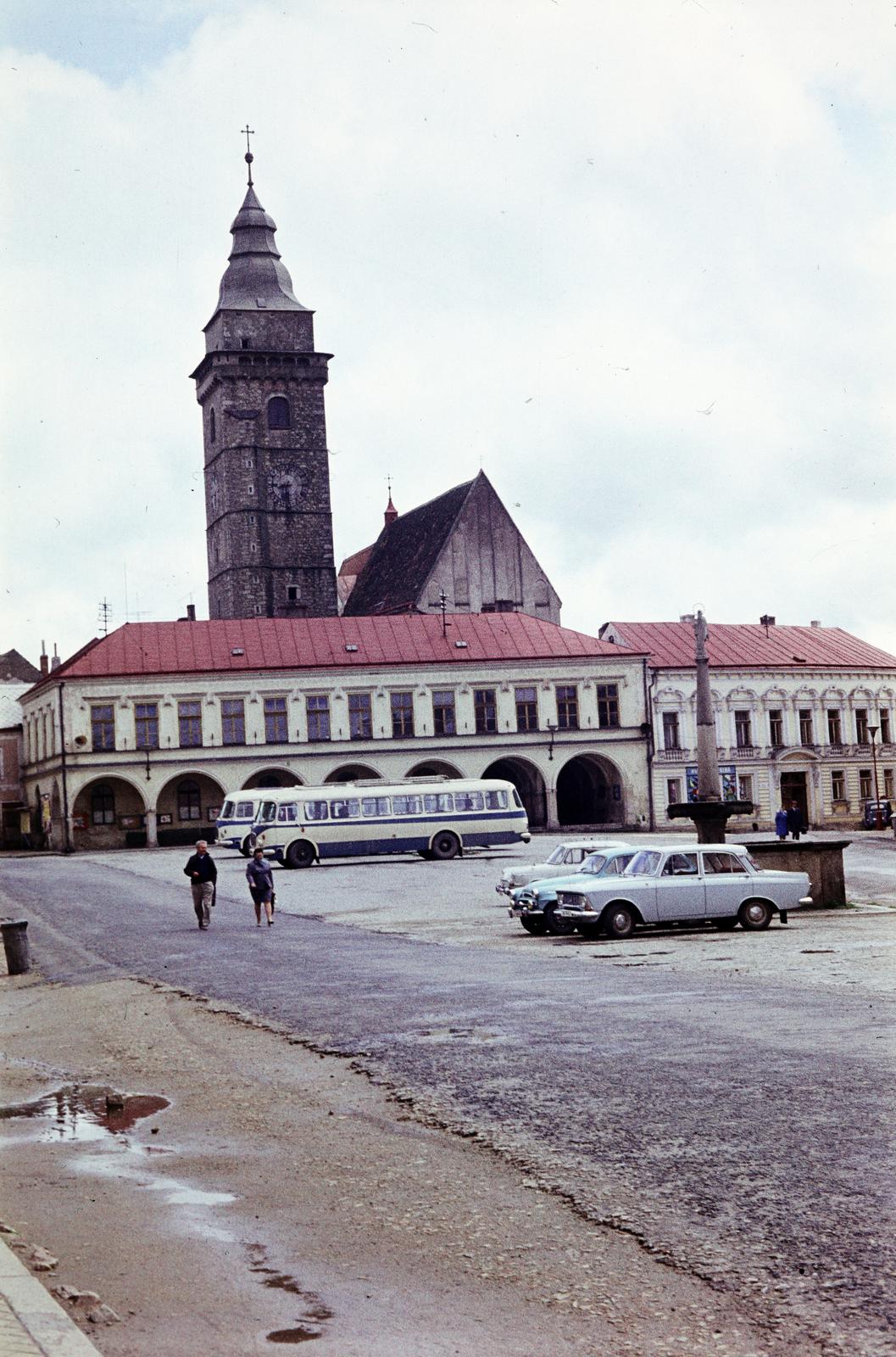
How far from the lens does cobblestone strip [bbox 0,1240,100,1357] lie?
5.50 m

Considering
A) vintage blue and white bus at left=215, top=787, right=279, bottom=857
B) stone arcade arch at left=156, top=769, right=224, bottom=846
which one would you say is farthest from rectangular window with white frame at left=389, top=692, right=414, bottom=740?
vintage blue and white bus at left=215, top=787, right=279, bottom=857

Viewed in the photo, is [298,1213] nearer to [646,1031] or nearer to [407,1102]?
[407,1102]

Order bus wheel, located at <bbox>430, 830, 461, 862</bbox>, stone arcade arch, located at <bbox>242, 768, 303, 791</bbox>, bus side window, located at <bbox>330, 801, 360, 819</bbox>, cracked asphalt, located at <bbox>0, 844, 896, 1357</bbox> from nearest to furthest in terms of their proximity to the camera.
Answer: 1. cracked asphalt, located at <bbox>0, 844, 896, 1357</bbox>
2. bus side window, located at <bbox>330, 801, 360, 819</bbox>
3. bus wheel, located at <bbox>430, 830, 461, 862</bbox>
4. stone arcade arch, located at <bbox>242, 768, 303, 791</bbox>

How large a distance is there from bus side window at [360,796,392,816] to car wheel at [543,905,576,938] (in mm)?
24719

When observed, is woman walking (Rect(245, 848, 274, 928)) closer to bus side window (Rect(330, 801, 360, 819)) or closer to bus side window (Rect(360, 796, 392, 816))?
bus side window (Rect(330, 801, 360, 819))

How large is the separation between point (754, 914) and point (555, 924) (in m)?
3.07

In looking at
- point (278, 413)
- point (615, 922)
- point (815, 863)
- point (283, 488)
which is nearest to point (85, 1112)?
point (615, 922)

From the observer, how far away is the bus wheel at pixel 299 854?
49438 millimetres

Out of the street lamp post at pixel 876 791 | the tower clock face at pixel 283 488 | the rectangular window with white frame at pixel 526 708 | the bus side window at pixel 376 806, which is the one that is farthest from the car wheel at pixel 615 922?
the tower clock face at pixel 283 488

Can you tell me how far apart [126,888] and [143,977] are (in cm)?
2035

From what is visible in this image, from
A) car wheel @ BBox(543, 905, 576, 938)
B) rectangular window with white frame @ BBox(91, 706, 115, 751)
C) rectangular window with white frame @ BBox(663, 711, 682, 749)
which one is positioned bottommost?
car wheel @ BBox(543, 905, 576, 938)

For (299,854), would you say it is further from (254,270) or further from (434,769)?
(254,270)

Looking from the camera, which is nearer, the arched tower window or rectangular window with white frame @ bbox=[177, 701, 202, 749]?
rectangular window with white frame @ bbox=[177, 701, 202, 749]

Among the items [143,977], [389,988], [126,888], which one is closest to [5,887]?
[126,888]
